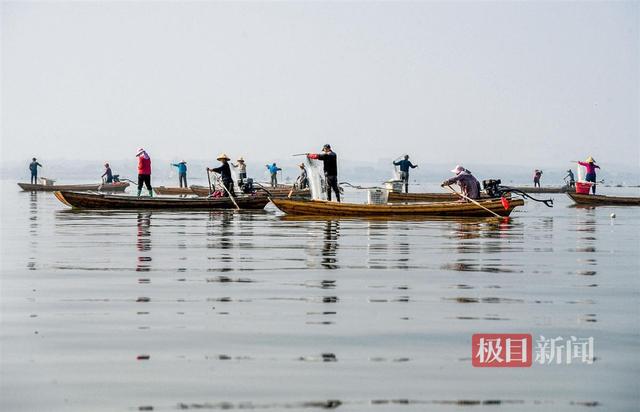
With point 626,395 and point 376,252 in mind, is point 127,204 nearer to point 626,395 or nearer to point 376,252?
point 376,252

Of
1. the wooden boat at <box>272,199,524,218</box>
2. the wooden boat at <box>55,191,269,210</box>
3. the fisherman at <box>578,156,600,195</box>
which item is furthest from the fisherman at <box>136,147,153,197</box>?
the fisherman at <box>578,156,600,195</box>

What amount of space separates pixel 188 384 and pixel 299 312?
9.31 ft

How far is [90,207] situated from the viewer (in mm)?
30391

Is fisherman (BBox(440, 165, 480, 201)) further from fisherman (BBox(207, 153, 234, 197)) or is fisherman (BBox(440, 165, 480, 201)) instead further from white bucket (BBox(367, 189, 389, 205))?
fisherman (BBox(207, 153, 234, 197))

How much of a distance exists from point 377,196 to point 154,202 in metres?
7.94

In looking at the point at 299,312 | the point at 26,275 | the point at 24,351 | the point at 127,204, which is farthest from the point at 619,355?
the point at 127,204

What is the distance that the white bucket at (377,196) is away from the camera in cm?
2653

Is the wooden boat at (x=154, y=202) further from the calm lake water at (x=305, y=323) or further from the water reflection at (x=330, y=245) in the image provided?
the calm lake water at (x=305, y=323)

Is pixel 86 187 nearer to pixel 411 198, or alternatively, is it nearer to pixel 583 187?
pixel 411 198

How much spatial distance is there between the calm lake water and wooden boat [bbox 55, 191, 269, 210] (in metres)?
12.7

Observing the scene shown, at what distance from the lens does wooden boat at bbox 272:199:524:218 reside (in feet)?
84.2

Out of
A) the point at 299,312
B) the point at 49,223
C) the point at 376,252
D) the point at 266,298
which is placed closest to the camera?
the point at 299,312

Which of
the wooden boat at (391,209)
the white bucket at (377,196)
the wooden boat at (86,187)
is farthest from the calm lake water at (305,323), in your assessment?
the wooden boat at (86,187)

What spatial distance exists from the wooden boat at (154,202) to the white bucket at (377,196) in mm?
5008
